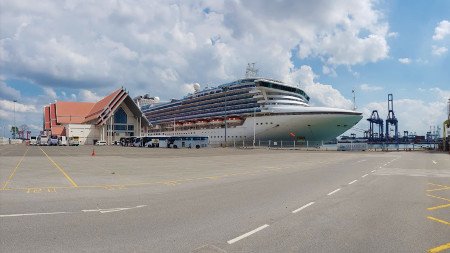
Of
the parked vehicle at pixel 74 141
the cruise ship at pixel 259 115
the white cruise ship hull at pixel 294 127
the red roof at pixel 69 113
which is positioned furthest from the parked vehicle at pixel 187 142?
the red roof at pixel 69 113

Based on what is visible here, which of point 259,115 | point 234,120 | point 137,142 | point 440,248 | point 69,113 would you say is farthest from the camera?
point 69,113

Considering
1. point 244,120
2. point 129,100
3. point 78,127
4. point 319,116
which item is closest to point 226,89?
point 244,120

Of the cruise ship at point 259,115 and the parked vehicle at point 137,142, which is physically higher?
the cruise ship at point 259,115

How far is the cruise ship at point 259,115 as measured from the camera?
2566 inches

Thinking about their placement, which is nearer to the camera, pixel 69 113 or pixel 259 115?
pixel 259 115

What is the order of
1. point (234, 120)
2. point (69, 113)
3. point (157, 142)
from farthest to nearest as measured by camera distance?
point (69, 113)
point (157, 142)
point (234, 120)

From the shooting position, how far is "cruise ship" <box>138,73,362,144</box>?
65188mm

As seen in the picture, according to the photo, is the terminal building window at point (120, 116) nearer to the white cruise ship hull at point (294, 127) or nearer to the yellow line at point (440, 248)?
the white cruise ship hull at point (294, 127)

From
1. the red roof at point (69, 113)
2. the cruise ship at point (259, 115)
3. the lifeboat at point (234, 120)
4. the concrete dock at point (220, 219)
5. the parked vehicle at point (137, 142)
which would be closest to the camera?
the concrete dock at point (220, 219)

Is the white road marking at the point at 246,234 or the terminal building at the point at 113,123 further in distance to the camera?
the terminal building at the point at 113,123

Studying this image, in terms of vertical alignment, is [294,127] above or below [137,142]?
above

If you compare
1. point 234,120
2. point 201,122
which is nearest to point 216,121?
point 234,120

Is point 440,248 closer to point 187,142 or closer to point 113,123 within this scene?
point 187,142

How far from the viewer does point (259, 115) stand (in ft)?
228
